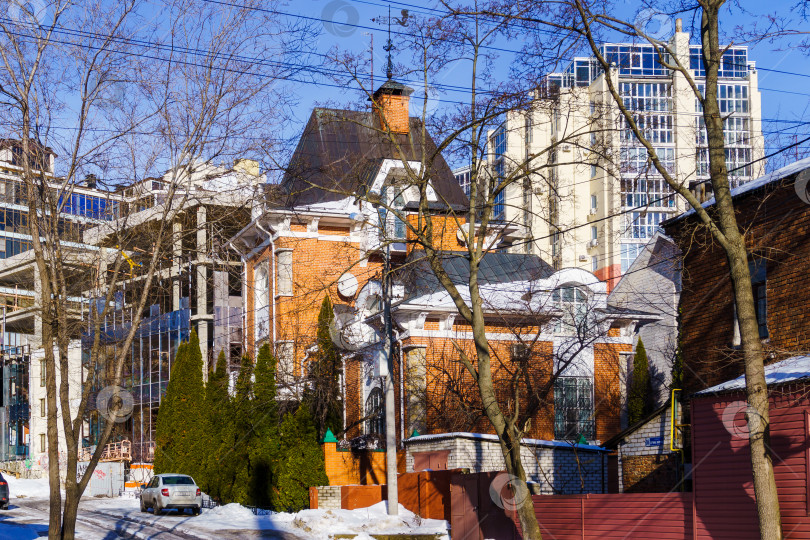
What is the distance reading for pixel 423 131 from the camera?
649 inches

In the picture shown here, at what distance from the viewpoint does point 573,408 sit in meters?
30.9

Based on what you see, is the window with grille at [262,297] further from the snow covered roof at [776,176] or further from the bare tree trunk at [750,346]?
the bare tree trunk at [750,346]

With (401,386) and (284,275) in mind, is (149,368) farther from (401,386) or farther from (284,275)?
(401,386)

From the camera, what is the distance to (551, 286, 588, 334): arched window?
2969 centimetres

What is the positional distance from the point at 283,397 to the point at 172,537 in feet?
28.5

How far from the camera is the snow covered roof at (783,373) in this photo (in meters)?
14.1

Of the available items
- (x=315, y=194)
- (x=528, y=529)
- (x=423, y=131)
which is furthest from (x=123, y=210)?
(x=315, y=194)

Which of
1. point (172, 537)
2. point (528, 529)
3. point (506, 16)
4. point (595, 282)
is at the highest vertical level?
point (506, 16)

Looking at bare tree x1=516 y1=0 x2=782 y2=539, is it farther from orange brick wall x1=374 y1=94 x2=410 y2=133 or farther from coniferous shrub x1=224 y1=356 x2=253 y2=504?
orange brick wall x1=374 y1=94 x2=410 y2=133

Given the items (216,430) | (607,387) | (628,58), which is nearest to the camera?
(628,58)

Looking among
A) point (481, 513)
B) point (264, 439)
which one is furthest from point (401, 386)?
point (481, 513)

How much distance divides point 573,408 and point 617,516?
13.4 metres

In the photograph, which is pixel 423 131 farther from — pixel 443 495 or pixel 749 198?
pixel 443 495

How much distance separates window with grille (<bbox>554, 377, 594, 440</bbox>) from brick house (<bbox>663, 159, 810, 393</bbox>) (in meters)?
10.1
